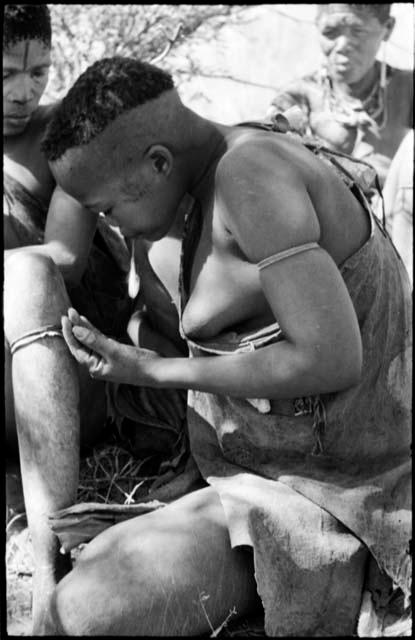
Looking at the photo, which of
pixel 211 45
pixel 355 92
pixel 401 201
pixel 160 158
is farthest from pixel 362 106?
pixel 160 158

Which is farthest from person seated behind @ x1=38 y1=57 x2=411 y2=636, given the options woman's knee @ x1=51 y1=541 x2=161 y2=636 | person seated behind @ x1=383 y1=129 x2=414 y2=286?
person seated behind @ x1=383 y1=129 x2=414 y2=286

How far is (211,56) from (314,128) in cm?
135

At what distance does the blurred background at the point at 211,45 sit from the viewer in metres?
7.86

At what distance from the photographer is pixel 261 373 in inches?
114

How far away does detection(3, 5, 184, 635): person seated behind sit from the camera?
3.11 metres

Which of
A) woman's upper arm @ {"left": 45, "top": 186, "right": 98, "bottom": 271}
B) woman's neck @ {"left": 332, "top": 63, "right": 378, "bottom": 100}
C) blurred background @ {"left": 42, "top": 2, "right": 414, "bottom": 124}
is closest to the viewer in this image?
woman's upper arm @ {"left": 45, "top": 186, "right": 98, "bottom": 271}

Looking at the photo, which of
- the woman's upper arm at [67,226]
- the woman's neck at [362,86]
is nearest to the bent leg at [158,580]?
the woman's upper arm at [67,226]

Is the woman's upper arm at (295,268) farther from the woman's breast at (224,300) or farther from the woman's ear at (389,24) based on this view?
the woman's ear at (389,24)

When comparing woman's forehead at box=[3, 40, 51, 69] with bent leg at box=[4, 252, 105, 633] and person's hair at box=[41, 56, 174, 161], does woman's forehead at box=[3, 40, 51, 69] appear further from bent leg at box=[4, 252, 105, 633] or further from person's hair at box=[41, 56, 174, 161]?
bent leg at box=[4, 252, 105, 633]

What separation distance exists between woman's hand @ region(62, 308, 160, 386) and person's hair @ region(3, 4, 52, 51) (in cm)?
94

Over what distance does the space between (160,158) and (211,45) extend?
5504 mm

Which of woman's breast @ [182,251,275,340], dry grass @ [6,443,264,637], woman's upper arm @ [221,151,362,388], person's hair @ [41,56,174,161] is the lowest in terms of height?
dry grass @ [6,443,264,637]

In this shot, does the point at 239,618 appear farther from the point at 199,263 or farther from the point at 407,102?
the point at 407,102

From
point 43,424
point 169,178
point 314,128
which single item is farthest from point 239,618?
point 314,128
